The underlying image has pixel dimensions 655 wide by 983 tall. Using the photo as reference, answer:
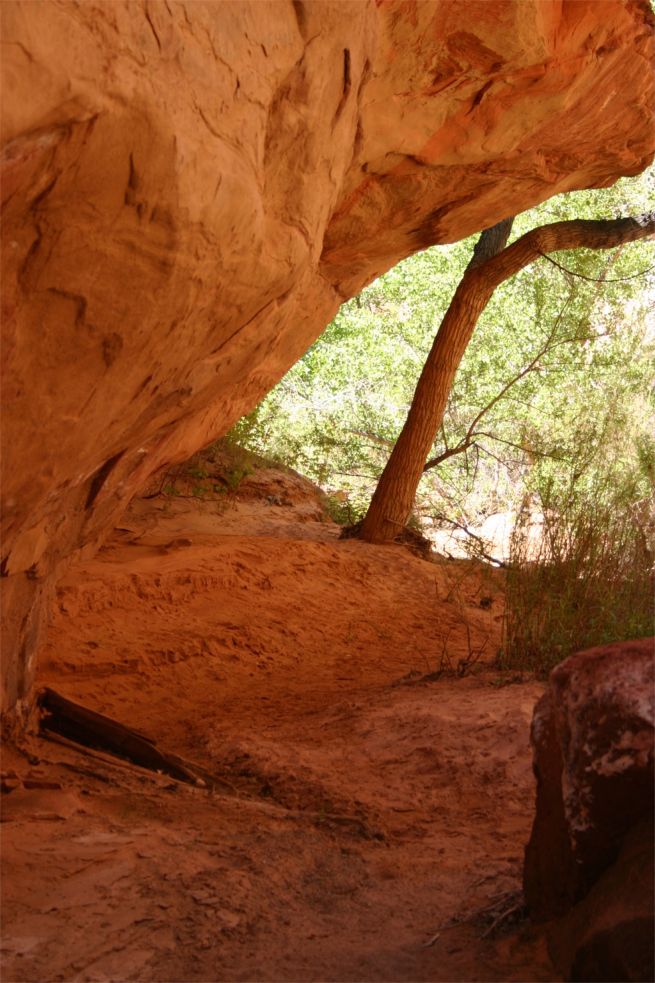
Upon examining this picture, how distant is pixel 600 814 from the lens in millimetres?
2271

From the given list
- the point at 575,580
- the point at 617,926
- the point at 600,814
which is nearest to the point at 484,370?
the point at 575,580

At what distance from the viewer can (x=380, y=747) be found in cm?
447

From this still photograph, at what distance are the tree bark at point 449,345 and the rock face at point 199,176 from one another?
2.72 m

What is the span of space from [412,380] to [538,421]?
2348mm

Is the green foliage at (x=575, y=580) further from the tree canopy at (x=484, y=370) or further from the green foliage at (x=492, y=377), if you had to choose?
the tree canopy at (x=484, y=370)

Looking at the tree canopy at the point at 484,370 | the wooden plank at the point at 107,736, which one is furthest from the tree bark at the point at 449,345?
the wooden plank at the point at 107,736

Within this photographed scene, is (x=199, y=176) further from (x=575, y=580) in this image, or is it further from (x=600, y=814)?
(x=575, y=580)

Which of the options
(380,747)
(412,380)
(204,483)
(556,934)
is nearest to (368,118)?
(380,747)

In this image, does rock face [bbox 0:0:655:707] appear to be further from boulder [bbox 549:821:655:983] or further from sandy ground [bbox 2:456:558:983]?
boulder [bbox 549:821:655:983]

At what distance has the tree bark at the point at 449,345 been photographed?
8.80 meters

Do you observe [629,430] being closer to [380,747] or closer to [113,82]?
[380,747]

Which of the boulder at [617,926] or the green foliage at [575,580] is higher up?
the green foliage at [575,580]

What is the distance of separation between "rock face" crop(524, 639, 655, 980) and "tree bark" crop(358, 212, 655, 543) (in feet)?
20.9

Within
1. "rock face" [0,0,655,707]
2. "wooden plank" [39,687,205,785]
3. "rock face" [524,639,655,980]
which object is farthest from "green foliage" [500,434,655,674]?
"rock face" [524,639,655,980]
